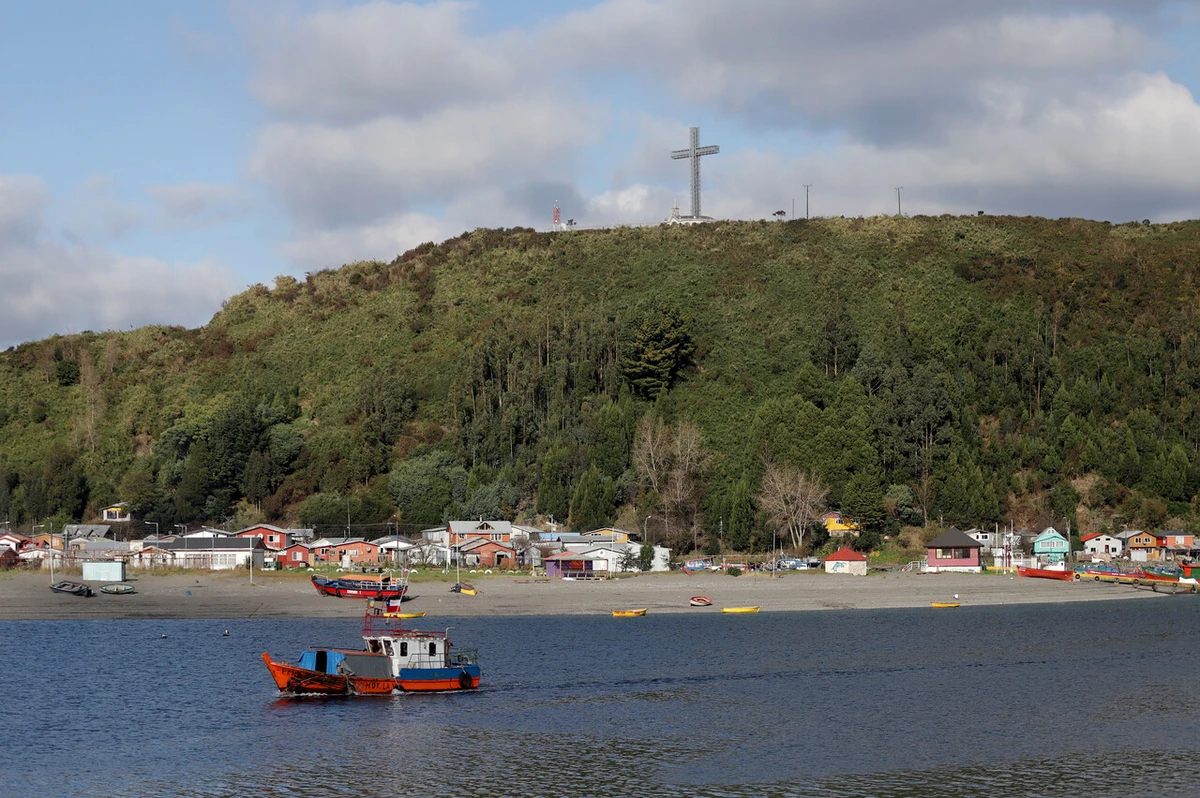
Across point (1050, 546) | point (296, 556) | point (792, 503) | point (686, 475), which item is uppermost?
point (686, 475)

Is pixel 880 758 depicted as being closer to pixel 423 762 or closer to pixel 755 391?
pixel 423 762

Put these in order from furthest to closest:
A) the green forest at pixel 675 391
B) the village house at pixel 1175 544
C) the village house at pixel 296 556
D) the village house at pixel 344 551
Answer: the green forest at pixel 675 391, the village house at pixel 296 556, the village house at pixel 344 551, the village house at pixel 1175 544

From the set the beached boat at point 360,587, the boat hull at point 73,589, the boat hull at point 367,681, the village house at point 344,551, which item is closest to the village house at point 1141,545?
the beached boat at point 360,587

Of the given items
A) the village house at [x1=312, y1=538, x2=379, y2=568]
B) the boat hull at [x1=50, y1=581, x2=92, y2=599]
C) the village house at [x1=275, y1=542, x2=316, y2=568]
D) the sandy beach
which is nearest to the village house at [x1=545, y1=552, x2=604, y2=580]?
the sandy beach

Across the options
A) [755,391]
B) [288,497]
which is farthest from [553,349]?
[288,497]

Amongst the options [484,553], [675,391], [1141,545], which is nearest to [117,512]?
[484,553]

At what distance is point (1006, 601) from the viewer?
88500 mm

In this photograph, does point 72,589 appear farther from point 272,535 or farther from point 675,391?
point 675,391

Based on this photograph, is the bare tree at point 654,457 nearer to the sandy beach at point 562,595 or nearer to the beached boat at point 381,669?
the sandy beach at point 562,595

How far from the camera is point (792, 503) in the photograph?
10181 centimetres

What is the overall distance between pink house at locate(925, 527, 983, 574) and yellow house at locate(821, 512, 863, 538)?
269 inches

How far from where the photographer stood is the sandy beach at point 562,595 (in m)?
82.5

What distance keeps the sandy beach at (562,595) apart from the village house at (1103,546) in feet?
30.4

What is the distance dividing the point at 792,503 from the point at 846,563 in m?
8.21
